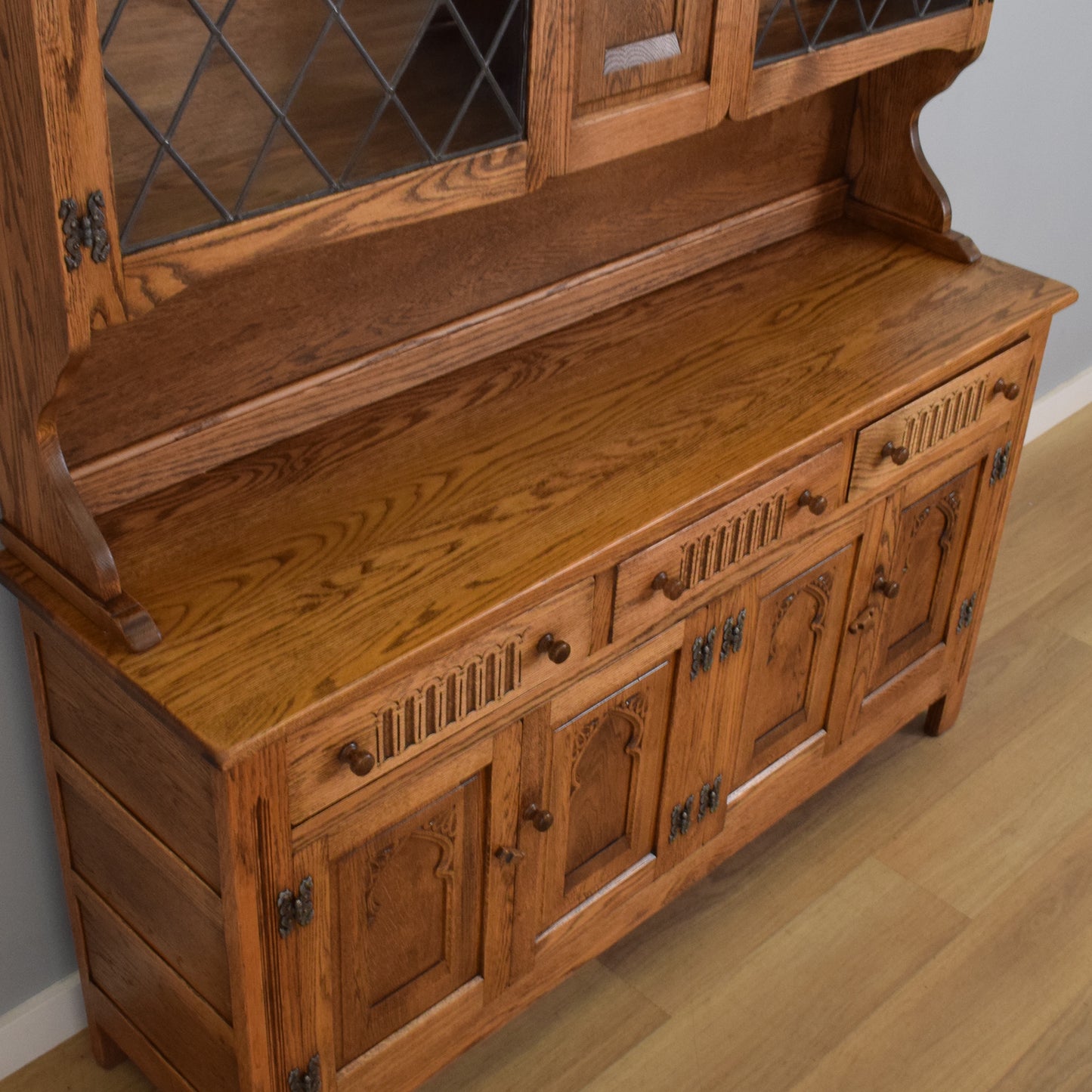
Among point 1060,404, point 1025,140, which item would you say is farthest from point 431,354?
point 1060,404

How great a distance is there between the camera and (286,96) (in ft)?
4.64

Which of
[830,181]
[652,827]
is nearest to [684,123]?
[830,181]

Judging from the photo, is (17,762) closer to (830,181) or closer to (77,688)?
(77,688)

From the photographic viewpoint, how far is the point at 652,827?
2.14 m

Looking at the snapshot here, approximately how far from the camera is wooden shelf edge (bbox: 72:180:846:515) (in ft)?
5.72

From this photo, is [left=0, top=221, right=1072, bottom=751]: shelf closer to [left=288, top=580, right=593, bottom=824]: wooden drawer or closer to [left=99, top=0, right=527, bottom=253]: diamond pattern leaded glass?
[left=288, top=580, right=593, bottom=824]: wooden drawer

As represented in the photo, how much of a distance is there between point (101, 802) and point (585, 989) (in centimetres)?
89

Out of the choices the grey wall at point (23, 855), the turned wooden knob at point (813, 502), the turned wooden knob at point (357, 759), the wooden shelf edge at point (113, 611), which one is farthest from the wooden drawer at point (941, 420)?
the grey wall at point (23, 855)

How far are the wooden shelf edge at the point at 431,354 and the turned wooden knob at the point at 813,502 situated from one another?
18.5 inches

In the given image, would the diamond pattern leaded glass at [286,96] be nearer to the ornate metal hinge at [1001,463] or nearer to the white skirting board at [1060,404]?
the ornate metal hinge at [1001,463]

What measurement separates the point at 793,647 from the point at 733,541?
358mm

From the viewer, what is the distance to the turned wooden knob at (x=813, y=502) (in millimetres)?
2021

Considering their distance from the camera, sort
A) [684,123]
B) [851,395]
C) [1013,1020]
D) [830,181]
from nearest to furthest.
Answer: [684,123]
[851,395]
[1013,1020]
[830,181]

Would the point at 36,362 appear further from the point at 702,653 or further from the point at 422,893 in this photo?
the point at 702,653
